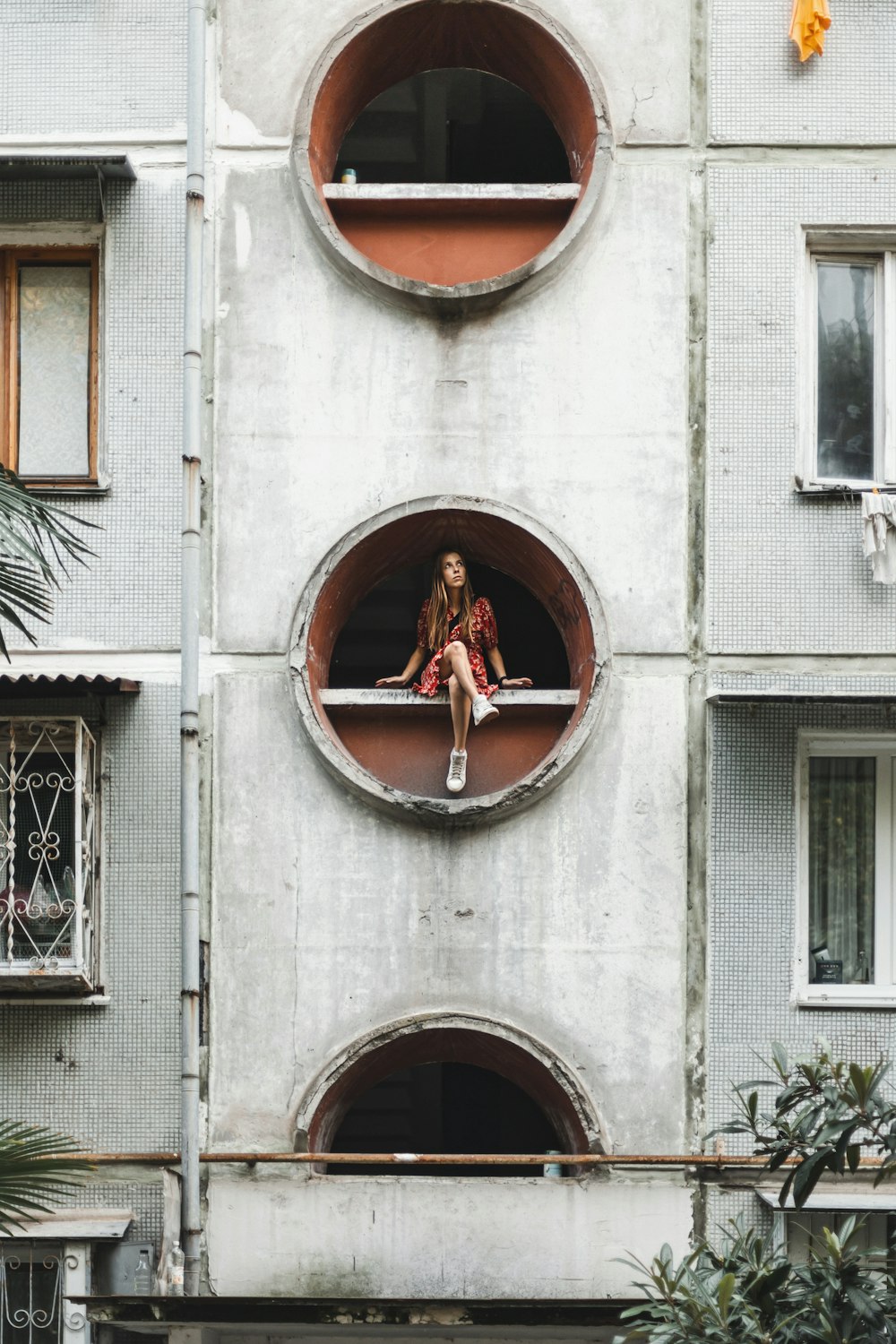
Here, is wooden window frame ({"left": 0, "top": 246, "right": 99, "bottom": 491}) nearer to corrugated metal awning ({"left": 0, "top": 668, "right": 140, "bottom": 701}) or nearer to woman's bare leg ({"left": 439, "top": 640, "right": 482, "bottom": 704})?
corrugated metal awning ({"left": 0, "top": 668, "right": 140, "bottom": 701})

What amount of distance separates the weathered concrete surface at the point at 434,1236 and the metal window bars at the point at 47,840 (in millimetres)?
2156

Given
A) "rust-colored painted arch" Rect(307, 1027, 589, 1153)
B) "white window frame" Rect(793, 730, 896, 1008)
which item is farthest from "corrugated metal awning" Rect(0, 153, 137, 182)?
"rust-colored painted arch" Rect(307, 1027, 589, 1153)

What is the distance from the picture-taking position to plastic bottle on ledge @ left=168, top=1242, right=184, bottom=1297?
13766 millimetres

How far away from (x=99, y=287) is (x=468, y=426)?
3016 millimetres

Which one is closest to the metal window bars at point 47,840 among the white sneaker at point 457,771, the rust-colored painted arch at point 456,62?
the white sneaker at point 457,771

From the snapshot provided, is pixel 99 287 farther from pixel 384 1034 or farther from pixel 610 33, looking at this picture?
pixel 384 1034

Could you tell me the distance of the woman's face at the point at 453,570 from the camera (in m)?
15.4

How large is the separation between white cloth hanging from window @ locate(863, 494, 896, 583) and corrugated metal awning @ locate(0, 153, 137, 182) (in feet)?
19.7

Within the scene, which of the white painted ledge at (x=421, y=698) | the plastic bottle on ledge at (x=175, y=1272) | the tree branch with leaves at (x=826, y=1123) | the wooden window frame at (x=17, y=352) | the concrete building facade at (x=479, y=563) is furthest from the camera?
the wooden window frame at (x=17, y=352)

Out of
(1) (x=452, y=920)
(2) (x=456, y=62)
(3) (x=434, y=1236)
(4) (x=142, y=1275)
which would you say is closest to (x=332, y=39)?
(2) (x=456, y=62)

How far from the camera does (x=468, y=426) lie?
50.1 feet

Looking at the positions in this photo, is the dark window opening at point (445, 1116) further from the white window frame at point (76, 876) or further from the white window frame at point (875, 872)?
the white window frame at point (76, 876)

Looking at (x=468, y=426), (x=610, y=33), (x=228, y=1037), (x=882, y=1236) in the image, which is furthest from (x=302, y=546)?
(x=882, y=1236)

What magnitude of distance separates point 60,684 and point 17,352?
2842mm
